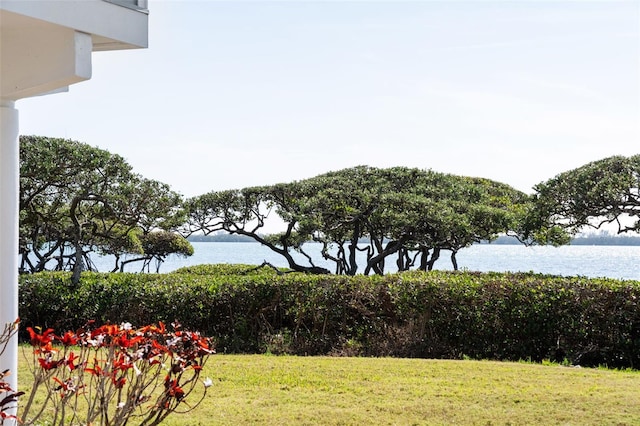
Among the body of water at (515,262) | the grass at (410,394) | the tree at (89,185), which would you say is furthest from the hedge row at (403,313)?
the body of water at (515,262)

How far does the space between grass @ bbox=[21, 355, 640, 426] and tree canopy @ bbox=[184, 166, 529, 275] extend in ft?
17.7

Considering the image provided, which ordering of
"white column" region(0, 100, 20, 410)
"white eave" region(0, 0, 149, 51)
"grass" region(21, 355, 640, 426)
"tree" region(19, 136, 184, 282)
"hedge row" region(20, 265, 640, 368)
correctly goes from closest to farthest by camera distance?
1. "white eave" region(0, 0, 149, 51)
2. "white column" region(0, 100, 20, 410)
3. "grass" region(21, 355, 640, 426)
4. "hedge row" region(20, 265, 640, 368)
5. "tree" region(19, 136, 184, 282)

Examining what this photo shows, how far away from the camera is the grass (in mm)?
5930

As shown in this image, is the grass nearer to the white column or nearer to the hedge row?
the hedge row

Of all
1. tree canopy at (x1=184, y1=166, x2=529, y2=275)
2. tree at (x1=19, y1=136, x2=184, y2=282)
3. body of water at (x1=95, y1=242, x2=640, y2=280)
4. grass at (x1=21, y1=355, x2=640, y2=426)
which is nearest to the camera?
grass at (x1=21, y1=355, x2=640, y2=426)

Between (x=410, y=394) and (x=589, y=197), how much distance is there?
24.8ft

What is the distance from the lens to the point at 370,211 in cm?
1429

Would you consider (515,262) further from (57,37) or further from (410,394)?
(57,37)

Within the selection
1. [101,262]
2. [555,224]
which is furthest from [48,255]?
[101,262]

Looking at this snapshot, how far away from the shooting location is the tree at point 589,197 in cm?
1254

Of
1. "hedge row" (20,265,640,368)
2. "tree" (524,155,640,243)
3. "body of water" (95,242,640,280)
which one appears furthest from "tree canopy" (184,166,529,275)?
"body of water" (95,242,640,280)

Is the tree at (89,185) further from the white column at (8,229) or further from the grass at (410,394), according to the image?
the white column at (8,229)

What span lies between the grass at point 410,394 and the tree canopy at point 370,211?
5.40 m

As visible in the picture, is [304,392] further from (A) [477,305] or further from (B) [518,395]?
(A) [477,305]
